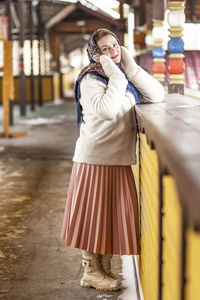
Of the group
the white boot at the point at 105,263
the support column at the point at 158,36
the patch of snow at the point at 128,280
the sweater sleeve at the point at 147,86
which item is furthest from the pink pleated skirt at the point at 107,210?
the support column at the point at 158,36

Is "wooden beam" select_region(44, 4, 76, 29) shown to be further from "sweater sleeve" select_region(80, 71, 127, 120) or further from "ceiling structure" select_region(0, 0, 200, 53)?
"sweater sleeve" select_region(80, 71, 127, 120)

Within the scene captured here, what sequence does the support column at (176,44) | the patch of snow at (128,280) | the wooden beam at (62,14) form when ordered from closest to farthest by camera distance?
the patch of snow at (128,280)
the support column at (176,44)
the wooden beam at (62,14)

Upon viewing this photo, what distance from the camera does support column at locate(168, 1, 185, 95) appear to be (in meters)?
5.01

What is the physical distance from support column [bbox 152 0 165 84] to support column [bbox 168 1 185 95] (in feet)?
5.64

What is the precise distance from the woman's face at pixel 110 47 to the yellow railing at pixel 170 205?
0.33m

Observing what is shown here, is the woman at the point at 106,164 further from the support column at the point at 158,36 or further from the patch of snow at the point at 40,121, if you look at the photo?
the patch of snow at the point at 40,121

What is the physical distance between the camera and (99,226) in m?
3.13

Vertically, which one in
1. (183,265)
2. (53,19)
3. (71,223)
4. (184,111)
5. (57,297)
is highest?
(53,19)

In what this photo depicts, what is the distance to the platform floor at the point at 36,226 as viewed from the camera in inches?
135

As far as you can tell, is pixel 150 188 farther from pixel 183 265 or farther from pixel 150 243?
pixel 183 265

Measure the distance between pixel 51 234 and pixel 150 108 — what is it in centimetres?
199

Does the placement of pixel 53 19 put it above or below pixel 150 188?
above

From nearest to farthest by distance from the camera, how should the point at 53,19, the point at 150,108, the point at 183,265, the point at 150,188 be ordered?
the point at 183,265 < the point at 150,188 < the point at 150,108 < the point at 53,19

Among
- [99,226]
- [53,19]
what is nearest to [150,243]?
[99,226]
